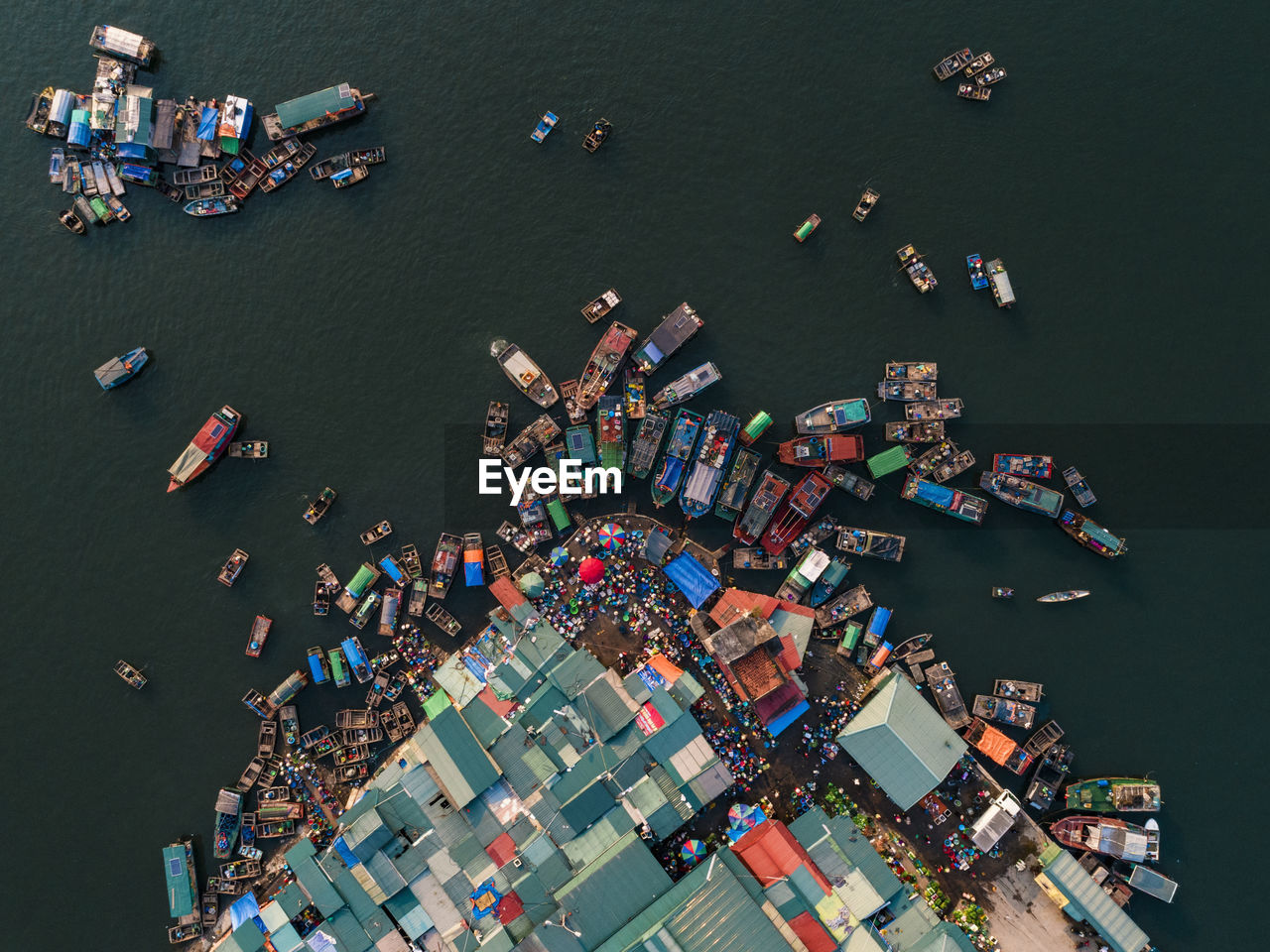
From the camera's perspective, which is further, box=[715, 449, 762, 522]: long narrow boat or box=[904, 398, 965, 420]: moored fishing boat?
box=[715, 449, 762, 522]: long narrow boat

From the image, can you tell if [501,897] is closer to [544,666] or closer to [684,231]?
[544,666]

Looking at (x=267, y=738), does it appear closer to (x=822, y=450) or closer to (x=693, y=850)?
(x=693, y=850)

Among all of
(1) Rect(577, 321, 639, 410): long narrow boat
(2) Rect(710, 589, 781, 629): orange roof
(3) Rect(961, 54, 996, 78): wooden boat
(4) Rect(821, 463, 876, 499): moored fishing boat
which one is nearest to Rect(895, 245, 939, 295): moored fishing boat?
(3) Rect(961, 54, 996, 78): wooden boat

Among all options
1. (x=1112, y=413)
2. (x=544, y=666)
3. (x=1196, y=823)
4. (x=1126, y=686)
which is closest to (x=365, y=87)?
(x=544, y=666)

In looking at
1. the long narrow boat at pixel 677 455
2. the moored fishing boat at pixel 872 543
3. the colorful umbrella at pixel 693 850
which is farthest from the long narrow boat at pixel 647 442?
the colorful umbrella at pixel 693 850

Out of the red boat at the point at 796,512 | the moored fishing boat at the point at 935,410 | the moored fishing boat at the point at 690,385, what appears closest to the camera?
the red boat at the point at 796,512

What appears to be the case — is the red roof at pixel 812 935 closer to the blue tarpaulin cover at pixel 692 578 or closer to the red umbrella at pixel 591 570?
the blue tarpaulin cover at pixel 692 578

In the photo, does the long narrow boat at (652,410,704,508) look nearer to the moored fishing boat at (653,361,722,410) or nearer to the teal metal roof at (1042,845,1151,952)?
the moored fishing boat at (653,361,722,410)
